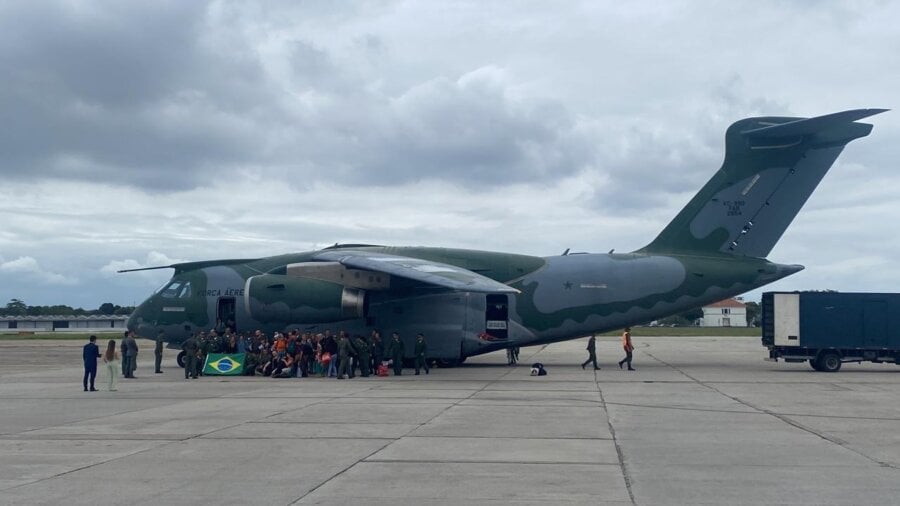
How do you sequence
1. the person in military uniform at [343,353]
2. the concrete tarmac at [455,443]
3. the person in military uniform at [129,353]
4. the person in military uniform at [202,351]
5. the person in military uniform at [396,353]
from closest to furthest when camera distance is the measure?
the concrete tarmac at [455,443]
the person in military uniform at [343,353]
the person in military uniform at [129,353]
the person in military uniform at [396,353]
the person in military uniform at [202,351]

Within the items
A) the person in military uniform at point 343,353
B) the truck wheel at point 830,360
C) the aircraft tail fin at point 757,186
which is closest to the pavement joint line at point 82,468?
the person in military uniform at point 343,353

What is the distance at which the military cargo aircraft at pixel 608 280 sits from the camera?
2591 centimetres

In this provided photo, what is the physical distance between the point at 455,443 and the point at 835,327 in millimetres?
18114

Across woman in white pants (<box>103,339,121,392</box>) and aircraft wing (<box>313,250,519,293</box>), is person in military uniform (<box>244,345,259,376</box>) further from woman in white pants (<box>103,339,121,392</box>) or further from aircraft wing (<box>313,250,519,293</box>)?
woman in white pants (<box>103,339,121,392</box>)

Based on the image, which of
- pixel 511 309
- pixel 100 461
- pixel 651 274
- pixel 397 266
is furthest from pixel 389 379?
pixel 100 461

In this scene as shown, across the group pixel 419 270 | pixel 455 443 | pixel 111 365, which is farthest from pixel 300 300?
pixel 455 443

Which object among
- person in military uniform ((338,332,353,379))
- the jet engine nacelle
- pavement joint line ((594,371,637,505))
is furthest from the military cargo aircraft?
pavement joint line ((594,371,637,505))

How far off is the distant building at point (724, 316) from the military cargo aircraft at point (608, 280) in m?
98.2

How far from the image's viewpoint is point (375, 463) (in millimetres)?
10031

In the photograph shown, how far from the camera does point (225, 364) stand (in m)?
25.7

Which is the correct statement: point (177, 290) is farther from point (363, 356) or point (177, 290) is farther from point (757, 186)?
point (757, 186)

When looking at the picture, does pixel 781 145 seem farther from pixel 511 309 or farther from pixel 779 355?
pixel 511 309

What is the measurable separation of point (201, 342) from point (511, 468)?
17982mm

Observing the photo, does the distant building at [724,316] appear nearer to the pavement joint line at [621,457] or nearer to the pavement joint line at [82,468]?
the pavement joint line at [621,457]
